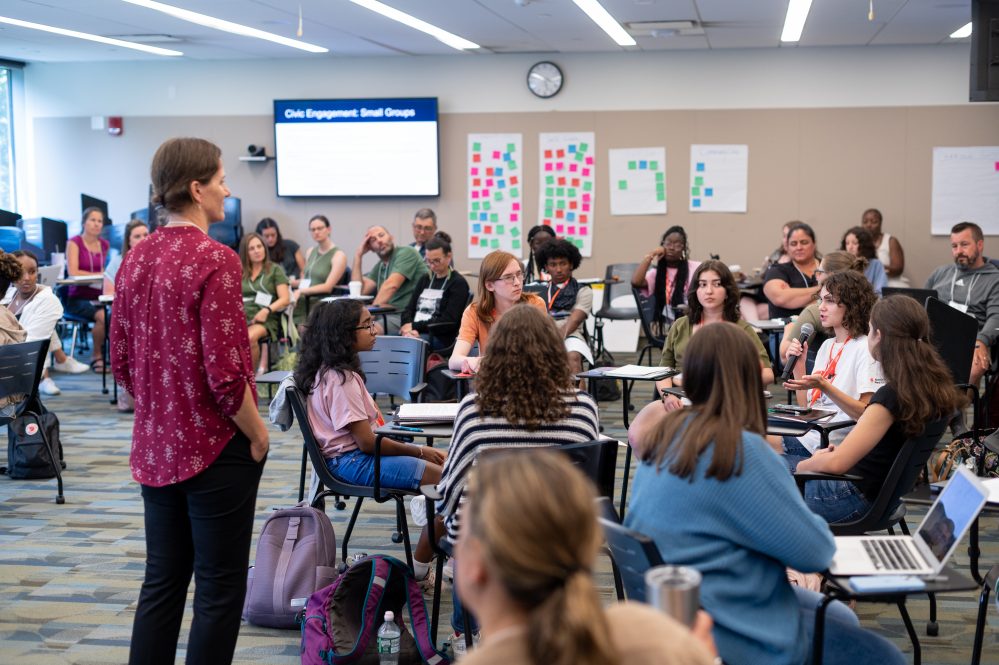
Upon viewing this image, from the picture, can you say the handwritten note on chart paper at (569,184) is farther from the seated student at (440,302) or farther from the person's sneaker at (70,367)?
the person's sneaker at (70,367)

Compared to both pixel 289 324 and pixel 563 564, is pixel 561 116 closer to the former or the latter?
pixel 289 324

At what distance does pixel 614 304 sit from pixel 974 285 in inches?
140

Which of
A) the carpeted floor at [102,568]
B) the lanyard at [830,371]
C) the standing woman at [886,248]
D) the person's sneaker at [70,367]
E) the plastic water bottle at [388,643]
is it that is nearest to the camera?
the plastic water bottle at [388,643]

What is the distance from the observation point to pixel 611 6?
809 cm

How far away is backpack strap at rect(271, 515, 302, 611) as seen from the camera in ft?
12.0

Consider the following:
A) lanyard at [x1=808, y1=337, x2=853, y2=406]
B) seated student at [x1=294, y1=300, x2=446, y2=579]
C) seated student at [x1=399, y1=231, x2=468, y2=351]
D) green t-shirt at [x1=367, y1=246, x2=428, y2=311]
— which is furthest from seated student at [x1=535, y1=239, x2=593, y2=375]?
seated student at [x1=294, y1=300, x2=446, y2=579]

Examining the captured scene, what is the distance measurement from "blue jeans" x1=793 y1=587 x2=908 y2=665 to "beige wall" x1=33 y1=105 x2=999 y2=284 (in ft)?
29.0

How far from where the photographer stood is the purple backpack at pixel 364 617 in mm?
3252

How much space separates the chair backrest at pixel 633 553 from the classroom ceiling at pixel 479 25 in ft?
20.7

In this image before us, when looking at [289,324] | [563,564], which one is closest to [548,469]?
[563,564]

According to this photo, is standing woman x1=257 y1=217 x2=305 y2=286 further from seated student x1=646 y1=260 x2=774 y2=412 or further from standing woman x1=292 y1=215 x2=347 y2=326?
seated student x1=646 y1=260 x2=774 y2=412

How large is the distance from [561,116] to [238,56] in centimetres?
370

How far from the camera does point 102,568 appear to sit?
4340 mm

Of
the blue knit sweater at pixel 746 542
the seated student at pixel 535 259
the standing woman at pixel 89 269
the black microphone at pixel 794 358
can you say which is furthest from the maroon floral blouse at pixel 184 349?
the standing woman at pixel 89 269
